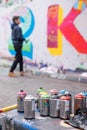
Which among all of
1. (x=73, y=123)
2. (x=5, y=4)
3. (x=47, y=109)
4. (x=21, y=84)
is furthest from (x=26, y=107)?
(x=5, y=4)

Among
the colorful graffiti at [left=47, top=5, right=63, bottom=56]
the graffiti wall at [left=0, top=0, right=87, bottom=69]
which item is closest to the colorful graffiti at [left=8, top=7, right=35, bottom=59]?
the graffiti wall at [left=0, top=0, right=87, bottom=69]

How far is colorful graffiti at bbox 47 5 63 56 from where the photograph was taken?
34.1 feet

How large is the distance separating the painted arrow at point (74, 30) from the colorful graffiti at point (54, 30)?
0.22m

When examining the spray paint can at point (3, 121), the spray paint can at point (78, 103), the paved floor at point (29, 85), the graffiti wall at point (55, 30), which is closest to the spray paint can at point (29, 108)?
the spray paint can at point (3, 121)

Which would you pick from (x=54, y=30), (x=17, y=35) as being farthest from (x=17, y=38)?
(x=54, y=30)

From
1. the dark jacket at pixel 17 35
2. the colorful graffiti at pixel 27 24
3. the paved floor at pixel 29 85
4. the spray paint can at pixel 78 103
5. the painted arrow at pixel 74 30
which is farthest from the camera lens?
the colorful graffiti at pixel 27 24

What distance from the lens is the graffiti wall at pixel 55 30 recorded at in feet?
32.6

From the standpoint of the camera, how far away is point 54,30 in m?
10.6

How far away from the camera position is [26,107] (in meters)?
4.07

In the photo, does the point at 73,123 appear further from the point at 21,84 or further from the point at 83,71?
the point at 83,71

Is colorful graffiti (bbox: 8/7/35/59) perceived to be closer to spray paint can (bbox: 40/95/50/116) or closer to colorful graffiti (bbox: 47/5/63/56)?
colorful graffiti (bbox: 47/5/63/56)

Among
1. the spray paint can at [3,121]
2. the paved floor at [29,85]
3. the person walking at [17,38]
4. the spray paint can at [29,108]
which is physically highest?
the person walking at [17,38]

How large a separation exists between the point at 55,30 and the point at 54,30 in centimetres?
4

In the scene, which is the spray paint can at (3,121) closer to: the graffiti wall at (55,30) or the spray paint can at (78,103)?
the spray paint can at (78,103)
